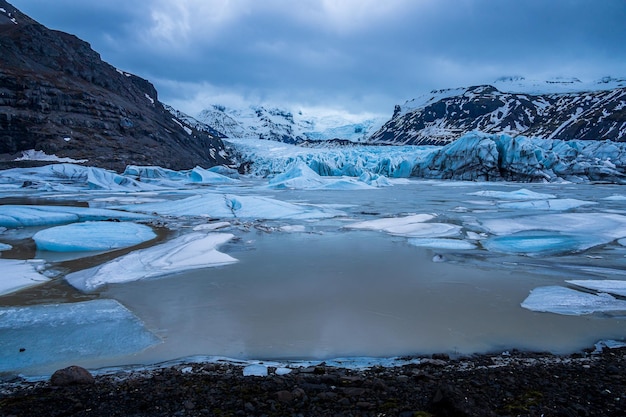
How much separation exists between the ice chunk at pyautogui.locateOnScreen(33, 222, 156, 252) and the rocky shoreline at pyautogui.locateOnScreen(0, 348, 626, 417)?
185 inches

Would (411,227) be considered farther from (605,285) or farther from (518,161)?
(518,161)

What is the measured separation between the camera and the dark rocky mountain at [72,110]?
35219mm

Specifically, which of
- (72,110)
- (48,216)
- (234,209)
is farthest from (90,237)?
(72,110)

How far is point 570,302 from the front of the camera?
3.82 metres

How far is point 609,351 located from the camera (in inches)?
110

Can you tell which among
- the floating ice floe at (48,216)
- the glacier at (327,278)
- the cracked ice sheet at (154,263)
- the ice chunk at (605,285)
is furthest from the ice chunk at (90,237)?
the ice chunk at (605,285)

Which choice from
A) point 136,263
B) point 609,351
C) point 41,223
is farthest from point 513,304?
point 41,223

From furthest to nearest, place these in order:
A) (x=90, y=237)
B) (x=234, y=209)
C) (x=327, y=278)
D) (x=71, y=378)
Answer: (x=234, y=209) < (x=90, y=237) < (x=327, y=278) < (x=71, y=378)

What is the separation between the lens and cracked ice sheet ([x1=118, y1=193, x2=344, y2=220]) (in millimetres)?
10789

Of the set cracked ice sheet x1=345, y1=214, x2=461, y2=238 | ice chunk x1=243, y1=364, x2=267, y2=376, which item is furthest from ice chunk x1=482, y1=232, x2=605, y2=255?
ice chunk x1=243, y1=364, x2=267, y2=376

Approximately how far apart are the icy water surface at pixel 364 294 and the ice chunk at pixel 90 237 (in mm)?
317

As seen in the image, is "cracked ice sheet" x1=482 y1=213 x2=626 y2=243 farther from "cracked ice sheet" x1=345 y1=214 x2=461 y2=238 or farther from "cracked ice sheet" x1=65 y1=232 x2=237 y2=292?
"cracked ice sheet" x1=65 y1=232 x2=237 y2=292

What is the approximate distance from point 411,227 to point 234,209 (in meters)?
5.65

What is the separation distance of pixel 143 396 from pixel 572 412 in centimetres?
220
